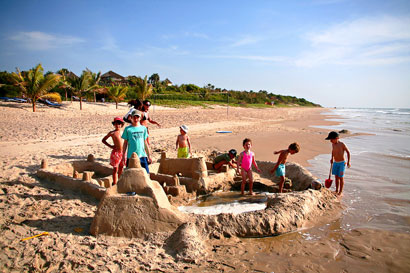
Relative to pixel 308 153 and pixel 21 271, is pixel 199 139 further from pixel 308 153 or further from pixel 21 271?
pixel 21 271

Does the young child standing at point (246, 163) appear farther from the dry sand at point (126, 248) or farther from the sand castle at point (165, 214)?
the dry sand at point (126, 248)

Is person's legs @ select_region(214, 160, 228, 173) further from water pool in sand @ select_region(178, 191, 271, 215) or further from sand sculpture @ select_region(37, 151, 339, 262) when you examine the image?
sand sculpture @ select_region(37, 151, 339, 262)

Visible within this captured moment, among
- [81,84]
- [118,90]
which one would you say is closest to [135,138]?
[81,84]

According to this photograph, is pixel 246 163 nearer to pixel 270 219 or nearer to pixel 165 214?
pixel 270 219

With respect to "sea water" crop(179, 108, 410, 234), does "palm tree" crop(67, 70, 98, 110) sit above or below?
above

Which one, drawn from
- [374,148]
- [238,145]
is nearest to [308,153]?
[238,145]

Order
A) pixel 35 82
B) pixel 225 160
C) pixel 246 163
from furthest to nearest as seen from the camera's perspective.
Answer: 1. pixel 35 82
2. pixel 225 160
3. pixel 246 163

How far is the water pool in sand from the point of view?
15.9ft

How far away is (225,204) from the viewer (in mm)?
5160

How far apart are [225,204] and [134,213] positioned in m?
2.04

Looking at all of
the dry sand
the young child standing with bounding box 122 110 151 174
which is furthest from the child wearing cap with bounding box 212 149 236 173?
the dry sand

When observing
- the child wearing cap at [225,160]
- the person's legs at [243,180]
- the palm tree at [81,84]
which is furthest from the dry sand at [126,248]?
the palm tree at [81,84]

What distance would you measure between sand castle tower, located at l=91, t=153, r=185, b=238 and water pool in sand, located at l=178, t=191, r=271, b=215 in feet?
3.99

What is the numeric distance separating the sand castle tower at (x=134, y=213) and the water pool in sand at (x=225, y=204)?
122 cm
